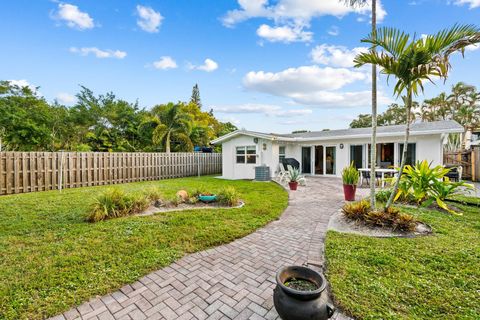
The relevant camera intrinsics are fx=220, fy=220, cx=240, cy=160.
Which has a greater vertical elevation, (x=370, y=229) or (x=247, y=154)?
(x=247, y=154)

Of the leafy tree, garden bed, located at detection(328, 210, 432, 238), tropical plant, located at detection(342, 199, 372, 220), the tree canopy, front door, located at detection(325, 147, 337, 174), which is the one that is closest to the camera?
garden bed, located at detection(328, 210, 432, 238)

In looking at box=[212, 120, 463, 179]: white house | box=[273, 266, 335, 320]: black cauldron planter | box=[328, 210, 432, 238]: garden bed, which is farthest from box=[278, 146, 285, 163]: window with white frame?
box=[273, 266, 335, 320]: black cauldron planter

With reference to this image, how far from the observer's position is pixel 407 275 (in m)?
2.79

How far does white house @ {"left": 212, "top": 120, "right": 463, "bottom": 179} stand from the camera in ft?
36.4

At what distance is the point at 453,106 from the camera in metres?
26.7

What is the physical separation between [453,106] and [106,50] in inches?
1425

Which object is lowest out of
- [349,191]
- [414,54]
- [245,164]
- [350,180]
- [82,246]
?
[82,246]

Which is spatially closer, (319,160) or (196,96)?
(319,160)

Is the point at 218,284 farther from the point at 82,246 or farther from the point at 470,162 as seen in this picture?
the point at 470,162

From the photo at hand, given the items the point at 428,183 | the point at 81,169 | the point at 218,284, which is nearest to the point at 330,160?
the point at 428,183

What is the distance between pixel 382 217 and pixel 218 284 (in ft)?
12.2

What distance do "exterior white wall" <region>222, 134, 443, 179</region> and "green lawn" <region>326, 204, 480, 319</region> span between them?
8.51 metres

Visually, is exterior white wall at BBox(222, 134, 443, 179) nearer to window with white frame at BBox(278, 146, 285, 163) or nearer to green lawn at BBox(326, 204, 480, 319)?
window with white frame at BBox(278, 146, 285, 163)

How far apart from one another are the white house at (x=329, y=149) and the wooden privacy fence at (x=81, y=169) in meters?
3.90
